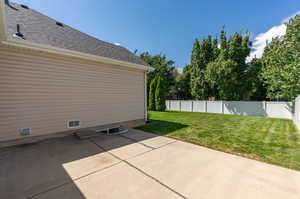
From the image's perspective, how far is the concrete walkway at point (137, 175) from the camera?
1733mm

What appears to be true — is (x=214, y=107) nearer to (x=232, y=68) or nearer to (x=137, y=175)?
(x=232, y=68)

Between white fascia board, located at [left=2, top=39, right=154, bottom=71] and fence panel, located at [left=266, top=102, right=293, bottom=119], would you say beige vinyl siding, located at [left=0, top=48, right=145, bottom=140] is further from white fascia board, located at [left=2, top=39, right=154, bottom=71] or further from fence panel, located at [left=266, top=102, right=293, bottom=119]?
fence panel, located at [left=266, top=102, right=293, bottom=119]

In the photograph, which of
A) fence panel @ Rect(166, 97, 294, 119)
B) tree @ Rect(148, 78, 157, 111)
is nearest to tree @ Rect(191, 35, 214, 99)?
fence panel @ Rect(166, 97, 294, 119)

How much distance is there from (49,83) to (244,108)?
40.2 feet

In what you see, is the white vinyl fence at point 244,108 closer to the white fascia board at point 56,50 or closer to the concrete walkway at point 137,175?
the concrete walkway at point 137,175

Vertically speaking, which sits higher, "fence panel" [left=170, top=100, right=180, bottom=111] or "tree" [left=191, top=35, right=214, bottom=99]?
"tree" [left=191, top=35, right=214, bottom=99]

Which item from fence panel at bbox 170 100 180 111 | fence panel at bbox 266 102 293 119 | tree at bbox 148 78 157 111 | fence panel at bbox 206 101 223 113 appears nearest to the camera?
fence panel at bbox 266 102 293 119

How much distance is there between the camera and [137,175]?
2.16 meters

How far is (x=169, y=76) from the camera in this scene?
18828 millimetres

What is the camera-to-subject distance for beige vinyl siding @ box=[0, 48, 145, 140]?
11.2 ft

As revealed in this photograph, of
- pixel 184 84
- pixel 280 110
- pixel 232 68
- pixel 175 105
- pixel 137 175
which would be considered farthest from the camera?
pixel 184 84

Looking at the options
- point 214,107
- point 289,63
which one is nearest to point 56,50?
point 289,63

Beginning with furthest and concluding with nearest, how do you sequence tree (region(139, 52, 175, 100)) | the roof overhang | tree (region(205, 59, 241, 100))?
tree (region(139, 52, 175, 100)) < tree (region(205, 59, 241, 100)) < the roof overhang

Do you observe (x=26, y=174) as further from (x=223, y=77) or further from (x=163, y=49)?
(x=163, y=49)
